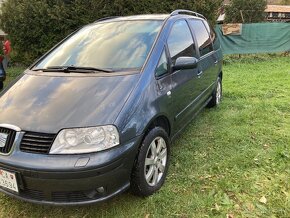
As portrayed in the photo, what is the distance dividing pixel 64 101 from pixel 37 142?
1.43 ft

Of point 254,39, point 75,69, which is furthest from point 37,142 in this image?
point 254,39

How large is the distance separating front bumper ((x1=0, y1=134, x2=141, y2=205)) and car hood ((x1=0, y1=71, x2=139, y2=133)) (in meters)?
0.23

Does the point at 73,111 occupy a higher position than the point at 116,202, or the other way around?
the point at 73,111

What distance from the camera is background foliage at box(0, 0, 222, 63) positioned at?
32.0 feet

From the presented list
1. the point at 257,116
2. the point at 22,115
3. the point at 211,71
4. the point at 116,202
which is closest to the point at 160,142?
the point at 116,202

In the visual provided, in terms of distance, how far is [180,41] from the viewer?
152 inches

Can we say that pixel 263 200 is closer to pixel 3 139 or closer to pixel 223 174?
pixel 223 174

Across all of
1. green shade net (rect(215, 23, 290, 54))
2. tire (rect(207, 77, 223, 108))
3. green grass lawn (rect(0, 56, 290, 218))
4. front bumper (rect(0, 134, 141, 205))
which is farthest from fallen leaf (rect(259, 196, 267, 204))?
green shade net (rect(215, 23, 290, 54))

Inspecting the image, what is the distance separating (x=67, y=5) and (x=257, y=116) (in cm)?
711

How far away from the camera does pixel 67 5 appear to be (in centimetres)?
1000

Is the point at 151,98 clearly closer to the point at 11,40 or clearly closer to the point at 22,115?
the point at 22,115

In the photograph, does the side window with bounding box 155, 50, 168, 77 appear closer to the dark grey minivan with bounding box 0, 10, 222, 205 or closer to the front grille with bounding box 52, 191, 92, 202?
the dark grey minivan with bounding box 0, 10, 222, 205

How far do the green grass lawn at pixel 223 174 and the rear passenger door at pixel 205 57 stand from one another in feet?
1.97

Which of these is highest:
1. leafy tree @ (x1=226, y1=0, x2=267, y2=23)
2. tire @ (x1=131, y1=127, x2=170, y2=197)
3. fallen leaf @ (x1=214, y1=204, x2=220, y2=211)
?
tire @ (x1=131, y1=127, x2=170, y2=197)
